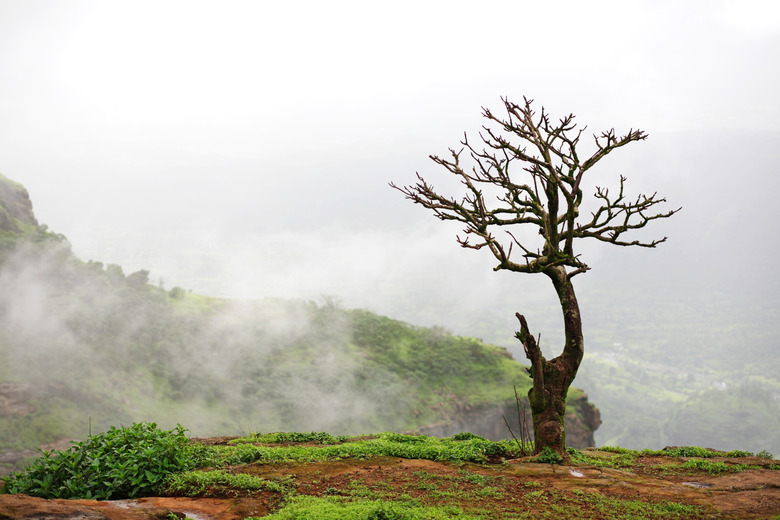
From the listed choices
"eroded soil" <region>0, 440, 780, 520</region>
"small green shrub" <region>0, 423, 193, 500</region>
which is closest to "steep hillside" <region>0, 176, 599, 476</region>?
"small green shrub" <region>0, 423, 193, 500</region>

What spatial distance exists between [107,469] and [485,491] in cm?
627

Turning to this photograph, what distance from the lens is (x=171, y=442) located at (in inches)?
369

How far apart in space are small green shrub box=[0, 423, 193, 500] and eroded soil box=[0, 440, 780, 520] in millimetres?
652

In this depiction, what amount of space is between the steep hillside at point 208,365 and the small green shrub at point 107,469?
110 ft

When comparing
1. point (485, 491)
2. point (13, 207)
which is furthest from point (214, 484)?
point (13, 207)

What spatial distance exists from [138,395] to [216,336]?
35.5 ft

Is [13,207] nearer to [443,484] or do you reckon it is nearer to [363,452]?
[363,452]

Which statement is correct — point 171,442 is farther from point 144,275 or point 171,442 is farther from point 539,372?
point 144,275

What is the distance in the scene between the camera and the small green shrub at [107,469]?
26.9 ft

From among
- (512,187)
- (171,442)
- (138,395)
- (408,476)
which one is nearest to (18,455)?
(138,395)

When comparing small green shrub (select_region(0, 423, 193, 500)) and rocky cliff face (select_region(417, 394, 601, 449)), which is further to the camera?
rocky cliff face (select_region(417, 394, 601, 449))

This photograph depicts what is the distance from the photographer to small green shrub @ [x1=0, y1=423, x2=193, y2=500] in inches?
323

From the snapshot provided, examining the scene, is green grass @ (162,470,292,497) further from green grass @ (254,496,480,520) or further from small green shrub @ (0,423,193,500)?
green grass @ (254,496,480,520)

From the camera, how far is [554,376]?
11664 mm
